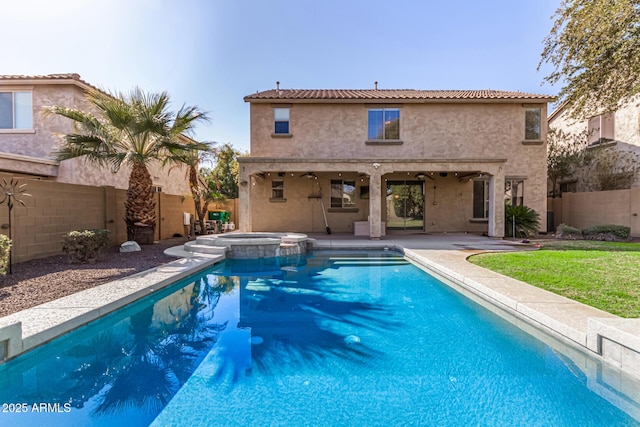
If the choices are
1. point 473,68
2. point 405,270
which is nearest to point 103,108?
point 405,270

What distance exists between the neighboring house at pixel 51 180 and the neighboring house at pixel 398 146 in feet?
19.2

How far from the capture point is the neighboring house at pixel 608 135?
1466 cm

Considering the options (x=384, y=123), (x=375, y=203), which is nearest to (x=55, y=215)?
(x=375, y=203)

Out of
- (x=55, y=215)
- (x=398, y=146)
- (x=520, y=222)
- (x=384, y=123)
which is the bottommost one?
(x=520, y=222)

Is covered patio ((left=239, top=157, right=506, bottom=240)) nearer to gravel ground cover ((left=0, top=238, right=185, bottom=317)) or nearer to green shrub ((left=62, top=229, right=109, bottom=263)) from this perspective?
gravel ground cover ((left=0, top=238, right=185, bottom=317))

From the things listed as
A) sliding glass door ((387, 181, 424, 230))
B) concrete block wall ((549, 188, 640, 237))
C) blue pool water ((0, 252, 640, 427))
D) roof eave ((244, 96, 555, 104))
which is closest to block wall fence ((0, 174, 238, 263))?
blue pool water ((0, 252, 640, 427))

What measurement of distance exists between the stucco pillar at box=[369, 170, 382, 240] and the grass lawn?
4801mm

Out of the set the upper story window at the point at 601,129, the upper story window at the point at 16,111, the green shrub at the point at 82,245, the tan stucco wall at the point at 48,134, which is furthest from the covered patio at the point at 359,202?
the upper story window at the point at 16,111

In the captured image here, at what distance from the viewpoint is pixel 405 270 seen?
8562 mm

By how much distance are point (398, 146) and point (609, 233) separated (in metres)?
9.87

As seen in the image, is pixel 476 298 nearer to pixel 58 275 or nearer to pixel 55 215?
pixel 58 275

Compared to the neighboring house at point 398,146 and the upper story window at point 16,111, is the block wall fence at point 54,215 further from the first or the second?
the upper story window at point 16,111

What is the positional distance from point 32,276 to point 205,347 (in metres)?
5.12

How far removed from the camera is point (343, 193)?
16.6 metres
